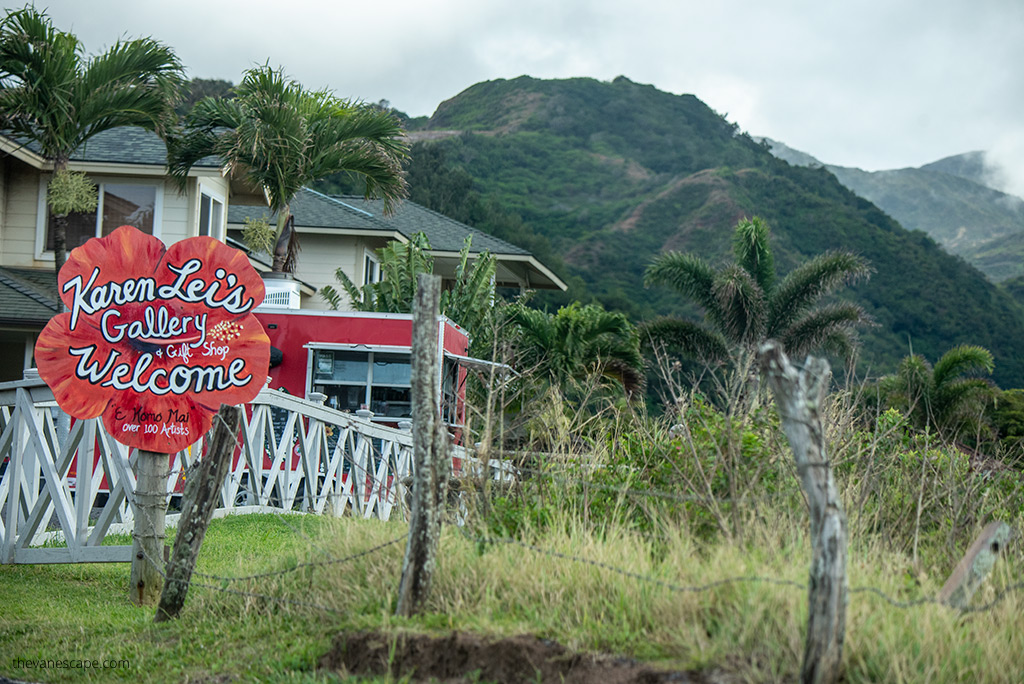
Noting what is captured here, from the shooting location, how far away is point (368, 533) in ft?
21.6

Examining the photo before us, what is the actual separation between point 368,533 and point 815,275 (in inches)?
874

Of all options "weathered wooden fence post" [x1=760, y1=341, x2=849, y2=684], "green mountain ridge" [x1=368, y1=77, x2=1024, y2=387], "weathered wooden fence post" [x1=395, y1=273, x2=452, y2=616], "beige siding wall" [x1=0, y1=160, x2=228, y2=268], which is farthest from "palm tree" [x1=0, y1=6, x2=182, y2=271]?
"green mountain ridge" [x1=368, y1=77, x2=1024, y2=387]

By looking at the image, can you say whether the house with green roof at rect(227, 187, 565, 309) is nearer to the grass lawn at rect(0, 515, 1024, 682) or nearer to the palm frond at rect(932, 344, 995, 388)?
the palm frond at rect(932, 344, 995, 388)

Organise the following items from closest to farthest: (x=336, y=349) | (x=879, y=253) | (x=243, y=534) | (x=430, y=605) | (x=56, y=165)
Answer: (x=430, y=605) → (x=243, y=534) → (x=56, y=165) → (x=336, y=349) → (x=879, y=253)

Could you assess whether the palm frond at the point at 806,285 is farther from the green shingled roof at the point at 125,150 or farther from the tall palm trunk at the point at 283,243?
the green shingled roof at the point at 125,150

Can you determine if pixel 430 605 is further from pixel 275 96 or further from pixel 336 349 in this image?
pixel 275 96

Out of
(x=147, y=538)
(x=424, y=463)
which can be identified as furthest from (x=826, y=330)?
(x=424, y=463)

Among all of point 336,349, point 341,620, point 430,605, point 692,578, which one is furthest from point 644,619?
point 336,349

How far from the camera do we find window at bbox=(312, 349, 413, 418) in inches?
664

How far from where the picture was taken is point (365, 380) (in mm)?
16922

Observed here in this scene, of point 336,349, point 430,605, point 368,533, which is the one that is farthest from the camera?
point 336,349

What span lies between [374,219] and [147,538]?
58.7 ft

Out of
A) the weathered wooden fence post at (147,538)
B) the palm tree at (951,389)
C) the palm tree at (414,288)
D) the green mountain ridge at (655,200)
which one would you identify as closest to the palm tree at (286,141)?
the palm tree at (414,288)

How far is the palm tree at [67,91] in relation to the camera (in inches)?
557
